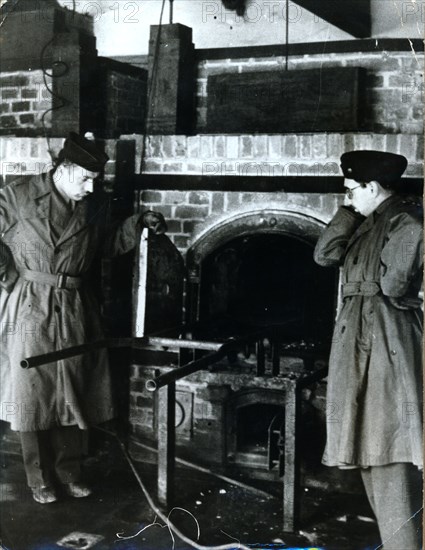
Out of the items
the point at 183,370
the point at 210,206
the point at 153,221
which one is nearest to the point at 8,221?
the point at 153,221

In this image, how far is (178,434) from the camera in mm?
3992

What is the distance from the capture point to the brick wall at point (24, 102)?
3.89 metres

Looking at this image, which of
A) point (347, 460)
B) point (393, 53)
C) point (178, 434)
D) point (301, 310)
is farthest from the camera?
point (178, 434)

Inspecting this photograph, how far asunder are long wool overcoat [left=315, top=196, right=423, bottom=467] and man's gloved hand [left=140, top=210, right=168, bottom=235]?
1005 millimetres

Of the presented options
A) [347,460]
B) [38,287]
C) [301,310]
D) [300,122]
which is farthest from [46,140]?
[347,460]

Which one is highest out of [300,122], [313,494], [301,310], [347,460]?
[300,122]

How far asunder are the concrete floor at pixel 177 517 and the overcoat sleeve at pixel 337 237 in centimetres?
128

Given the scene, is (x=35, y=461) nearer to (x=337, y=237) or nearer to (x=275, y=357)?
(x=275, y=357)

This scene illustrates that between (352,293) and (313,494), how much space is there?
1.28m

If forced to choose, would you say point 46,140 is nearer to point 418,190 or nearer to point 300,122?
point 300,122

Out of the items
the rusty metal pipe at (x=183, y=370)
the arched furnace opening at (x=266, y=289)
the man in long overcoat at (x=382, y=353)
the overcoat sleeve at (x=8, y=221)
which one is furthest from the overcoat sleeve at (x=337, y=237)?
the overcoat sleeve at (x=8, y=221)

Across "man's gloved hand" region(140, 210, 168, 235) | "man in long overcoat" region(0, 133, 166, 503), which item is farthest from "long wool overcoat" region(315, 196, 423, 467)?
"man in long overcoat" region(0, 133, 166, 503)

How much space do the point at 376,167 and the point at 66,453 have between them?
2.17m

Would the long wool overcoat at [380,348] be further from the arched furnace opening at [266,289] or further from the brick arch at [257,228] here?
the arched furnace opening at [266,289]
